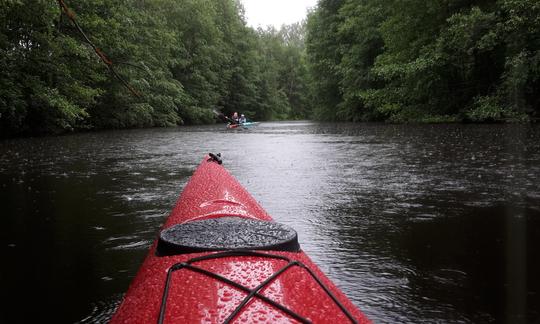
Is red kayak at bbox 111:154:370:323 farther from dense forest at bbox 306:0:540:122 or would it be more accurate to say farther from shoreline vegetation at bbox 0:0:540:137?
dense forest at bbox 306:0:540:122

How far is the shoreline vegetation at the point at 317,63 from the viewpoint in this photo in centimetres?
1531

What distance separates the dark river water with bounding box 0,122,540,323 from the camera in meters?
2.56

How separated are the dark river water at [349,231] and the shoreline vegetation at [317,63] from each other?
1.54m

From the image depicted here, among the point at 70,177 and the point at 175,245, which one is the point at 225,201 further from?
the point at 70,177

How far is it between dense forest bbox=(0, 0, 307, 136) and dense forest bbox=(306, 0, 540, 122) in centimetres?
1207

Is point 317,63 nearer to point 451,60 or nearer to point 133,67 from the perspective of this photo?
point 133,67

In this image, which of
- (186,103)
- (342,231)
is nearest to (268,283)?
(342,231)

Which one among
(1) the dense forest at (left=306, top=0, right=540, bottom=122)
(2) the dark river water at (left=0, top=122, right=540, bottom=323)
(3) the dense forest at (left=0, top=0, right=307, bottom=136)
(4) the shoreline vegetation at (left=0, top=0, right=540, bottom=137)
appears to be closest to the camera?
(2) the dark river water at (left=0, top=122, right=540, bottom=323)

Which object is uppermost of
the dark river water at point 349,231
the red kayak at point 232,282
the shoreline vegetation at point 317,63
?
the shoreline vegetation at point 317,63

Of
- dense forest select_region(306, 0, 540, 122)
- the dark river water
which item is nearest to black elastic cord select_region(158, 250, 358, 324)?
the dark river water

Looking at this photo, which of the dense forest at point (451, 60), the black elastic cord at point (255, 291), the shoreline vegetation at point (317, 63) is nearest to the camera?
the black elastic cord at point (255, 291)

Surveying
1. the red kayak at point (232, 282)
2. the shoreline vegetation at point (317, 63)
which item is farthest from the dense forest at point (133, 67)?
the red kayak at point (232, 282)

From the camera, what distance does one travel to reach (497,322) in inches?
89.1

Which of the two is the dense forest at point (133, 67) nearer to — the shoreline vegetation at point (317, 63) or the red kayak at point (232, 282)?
the shoreline vegetation at point (317, 63)
